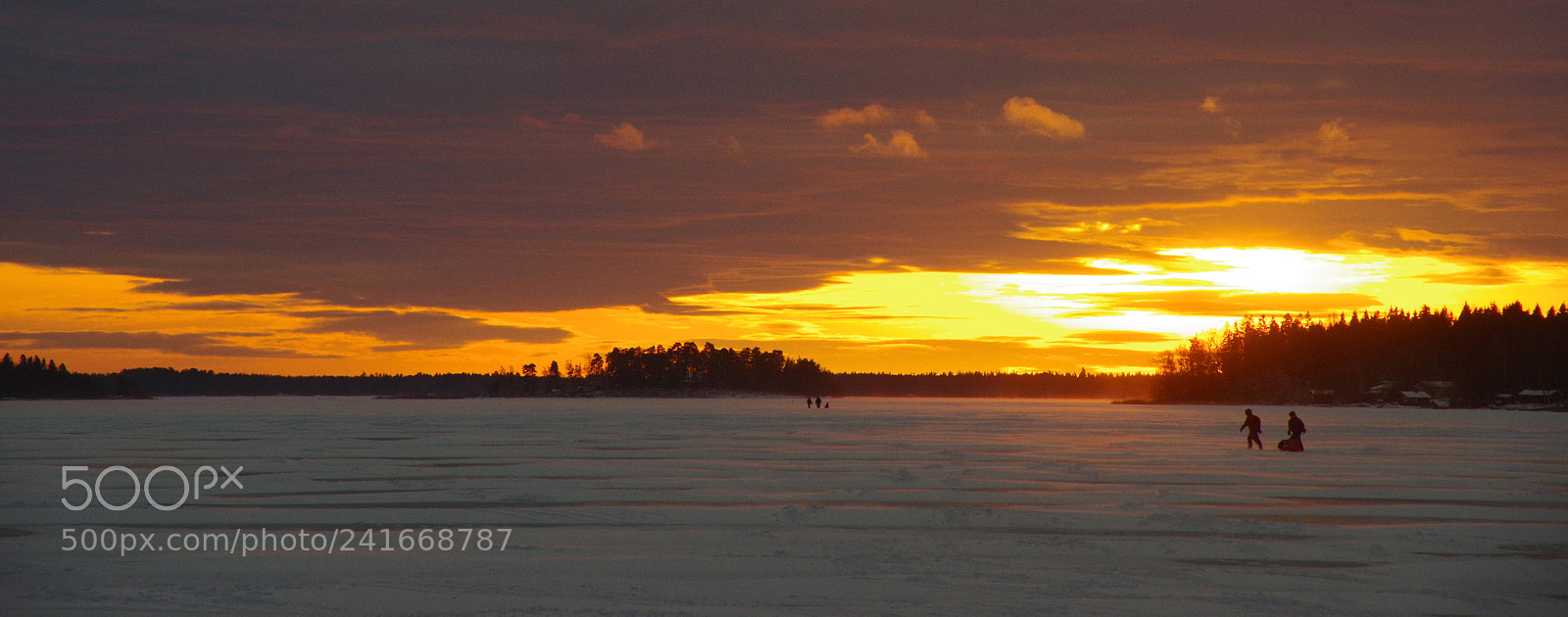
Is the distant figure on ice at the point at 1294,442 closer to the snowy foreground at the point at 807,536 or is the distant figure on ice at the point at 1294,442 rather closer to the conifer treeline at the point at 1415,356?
the snowy foreground at the point at 807,536

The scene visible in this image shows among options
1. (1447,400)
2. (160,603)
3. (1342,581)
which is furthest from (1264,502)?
(1447,400)

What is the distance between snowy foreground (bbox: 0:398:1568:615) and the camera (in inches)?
455

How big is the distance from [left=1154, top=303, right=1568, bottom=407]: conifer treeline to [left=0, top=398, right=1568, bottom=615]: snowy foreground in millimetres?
132712

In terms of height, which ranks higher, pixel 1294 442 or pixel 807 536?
pixel 1294 442

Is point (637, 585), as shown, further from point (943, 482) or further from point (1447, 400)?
point (1447, 400)

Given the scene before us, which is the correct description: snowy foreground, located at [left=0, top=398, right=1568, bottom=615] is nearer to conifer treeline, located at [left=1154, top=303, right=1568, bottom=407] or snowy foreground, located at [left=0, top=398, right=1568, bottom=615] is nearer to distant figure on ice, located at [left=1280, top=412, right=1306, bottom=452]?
distant figure on ice, located at [left=1280, top=412, right=1306, bottom=452]

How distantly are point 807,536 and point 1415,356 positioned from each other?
555 feet

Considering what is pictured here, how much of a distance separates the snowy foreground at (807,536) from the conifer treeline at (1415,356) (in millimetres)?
132712

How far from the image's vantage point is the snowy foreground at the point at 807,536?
11.6 metres

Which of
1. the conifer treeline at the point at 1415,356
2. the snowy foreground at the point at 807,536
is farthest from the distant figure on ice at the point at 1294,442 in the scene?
the conifer treeline at the point at 1415,356

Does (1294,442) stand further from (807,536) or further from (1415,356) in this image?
(1415,356)

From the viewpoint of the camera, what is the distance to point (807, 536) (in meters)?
16.0

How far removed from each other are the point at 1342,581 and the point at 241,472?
889 inches

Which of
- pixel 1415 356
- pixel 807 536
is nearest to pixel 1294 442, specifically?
pixel 807 536
